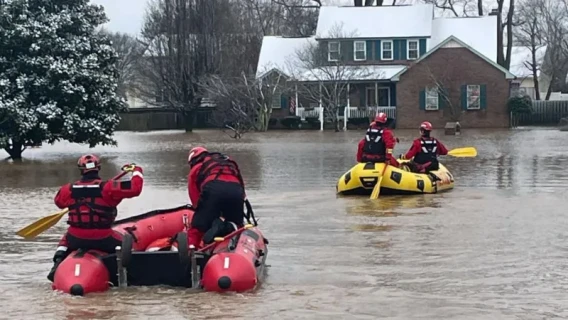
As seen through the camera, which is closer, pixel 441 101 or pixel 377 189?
pixel 377 189

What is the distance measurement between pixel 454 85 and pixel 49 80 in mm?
27612

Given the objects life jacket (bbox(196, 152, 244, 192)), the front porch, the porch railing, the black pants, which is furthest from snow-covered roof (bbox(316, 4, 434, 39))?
the black pants

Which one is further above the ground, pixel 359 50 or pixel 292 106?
pixel 359 50

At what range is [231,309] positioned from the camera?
29.4 feet

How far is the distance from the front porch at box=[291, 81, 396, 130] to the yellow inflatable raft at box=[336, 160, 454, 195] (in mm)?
35271

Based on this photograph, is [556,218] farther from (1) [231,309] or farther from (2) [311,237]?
(1) [231,309]

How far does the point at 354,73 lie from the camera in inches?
2106

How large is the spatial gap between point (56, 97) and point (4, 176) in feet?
23.4

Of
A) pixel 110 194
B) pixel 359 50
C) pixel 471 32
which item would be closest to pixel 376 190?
pixel 110 194

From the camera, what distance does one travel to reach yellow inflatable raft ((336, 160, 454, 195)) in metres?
18.4

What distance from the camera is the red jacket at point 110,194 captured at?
9.88 metres

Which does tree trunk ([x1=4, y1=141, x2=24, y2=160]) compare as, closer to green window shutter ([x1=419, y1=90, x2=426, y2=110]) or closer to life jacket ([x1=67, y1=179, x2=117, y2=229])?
life jacket ([x1=67, y1=179, x2=117, y2=229])

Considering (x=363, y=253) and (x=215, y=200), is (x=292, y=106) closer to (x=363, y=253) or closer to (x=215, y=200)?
(x=363, y=253)

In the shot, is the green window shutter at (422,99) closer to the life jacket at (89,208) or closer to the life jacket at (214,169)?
the life jacket at (214,169)
